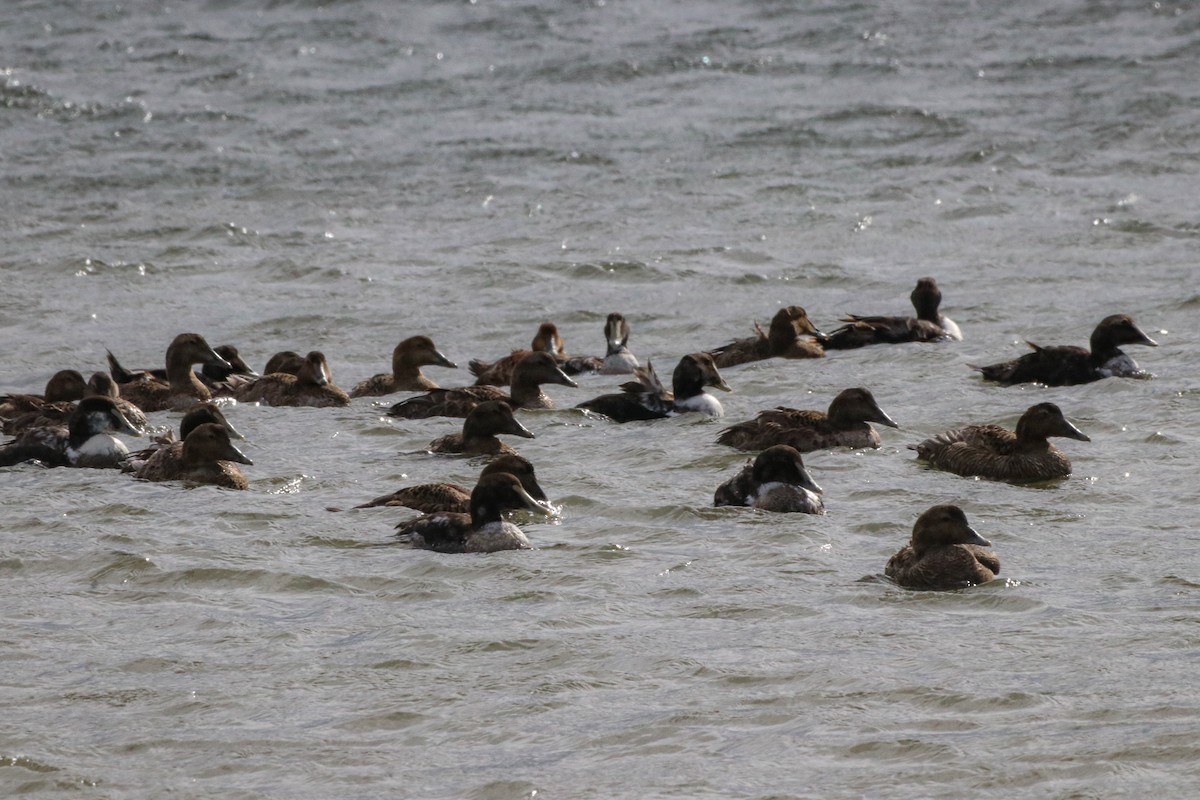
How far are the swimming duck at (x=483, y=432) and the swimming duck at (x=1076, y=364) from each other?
4313 millimetres

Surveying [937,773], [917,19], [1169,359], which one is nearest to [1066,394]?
[1169,359]

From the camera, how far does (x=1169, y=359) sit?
1603cm

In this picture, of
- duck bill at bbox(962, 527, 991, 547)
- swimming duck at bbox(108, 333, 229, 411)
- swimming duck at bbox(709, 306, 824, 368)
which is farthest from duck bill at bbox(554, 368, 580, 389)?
duck bill at bbox(962, 527, 991, 547)

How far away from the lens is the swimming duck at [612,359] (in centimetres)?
1666

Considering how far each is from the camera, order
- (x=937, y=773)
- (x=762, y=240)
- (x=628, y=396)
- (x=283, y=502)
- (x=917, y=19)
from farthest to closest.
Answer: (x=917, y=19) < (x=762, y=240) < (x=628, y=396) < (x=283, y=502) < (x=937, y=773)

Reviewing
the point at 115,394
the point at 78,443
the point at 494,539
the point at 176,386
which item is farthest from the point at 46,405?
the point at 494,539

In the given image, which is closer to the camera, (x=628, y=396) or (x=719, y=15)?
(x=628, y=396)

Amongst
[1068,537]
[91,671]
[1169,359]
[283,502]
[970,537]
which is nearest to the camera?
[91,671]

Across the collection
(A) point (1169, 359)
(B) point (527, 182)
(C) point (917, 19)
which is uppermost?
(C) point (917, 19)

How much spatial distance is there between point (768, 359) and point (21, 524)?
730cm

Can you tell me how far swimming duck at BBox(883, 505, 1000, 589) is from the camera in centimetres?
987

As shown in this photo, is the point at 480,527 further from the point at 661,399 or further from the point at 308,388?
the point at 308,388

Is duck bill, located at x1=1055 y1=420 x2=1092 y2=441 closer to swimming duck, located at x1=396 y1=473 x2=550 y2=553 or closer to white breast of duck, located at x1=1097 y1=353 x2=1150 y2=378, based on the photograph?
white breast of duck, located at x1=1097 y1=353 x2=1150 y2=378

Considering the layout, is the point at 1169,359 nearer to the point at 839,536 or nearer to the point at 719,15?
the point at 839,536
